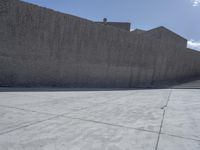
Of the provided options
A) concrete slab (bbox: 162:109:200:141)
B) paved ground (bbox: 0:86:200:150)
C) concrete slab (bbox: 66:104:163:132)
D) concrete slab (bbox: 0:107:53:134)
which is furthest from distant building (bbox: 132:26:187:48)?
concrete slab (bbox: 0:107:53:134)

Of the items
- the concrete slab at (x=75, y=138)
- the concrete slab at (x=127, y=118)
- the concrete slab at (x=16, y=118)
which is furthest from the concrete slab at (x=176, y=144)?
the concrete slab at (x=16, y=118)

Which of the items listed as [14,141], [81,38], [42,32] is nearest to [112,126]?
[14,141]

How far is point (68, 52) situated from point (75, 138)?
979 cm

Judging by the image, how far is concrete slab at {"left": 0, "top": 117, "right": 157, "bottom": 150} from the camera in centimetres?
384

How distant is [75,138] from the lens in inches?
168

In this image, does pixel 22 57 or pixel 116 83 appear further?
pixel 116 83

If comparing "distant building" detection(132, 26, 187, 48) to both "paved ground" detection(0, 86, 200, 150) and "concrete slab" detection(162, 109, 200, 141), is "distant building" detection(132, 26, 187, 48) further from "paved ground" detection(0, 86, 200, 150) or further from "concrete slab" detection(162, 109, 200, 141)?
"paved ground" detection(0, 86, 200, 150)

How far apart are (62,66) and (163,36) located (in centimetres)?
2274

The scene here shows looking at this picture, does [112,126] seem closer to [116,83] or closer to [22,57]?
[22,57]

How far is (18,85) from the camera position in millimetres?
11312

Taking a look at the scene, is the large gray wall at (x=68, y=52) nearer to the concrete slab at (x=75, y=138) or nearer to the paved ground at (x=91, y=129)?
the paved ground at (x=91, y=129)

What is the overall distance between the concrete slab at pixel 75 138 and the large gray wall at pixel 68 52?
21.9 feet

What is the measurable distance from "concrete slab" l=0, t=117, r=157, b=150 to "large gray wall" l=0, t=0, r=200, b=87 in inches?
263

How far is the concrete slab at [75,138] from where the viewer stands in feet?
12.6
